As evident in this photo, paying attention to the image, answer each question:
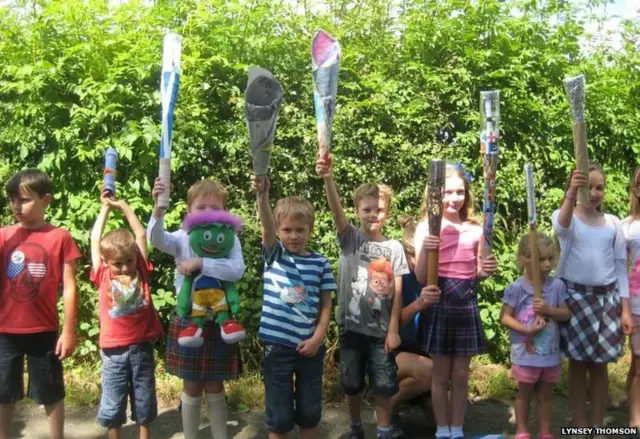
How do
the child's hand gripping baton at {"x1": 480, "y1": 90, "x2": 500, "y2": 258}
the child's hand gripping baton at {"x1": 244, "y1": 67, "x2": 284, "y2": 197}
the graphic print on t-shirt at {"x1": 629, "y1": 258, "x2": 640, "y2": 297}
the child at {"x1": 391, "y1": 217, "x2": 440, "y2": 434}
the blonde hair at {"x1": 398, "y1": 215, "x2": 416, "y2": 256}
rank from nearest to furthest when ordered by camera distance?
Result: the child's hand gripping baton at {"x1": 244, "y1": 67, "x2": 284, "y2": 197}
the child's hand gripping baton at {"x1": 480, "y1": 90, "x2": 500, "y2": 258}
the graphic print on t-shirt at {"x1": 629, "y1": 258, "x2": 640, "y2": 297}
the child at {"x1": 391, "y1": 217, "x2": 440, "y2": 434}
the blonde hair at {"x1": 398, "y1": 215, "x2": 416, "y2": 256}

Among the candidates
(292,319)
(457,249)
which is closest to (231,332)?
(292,319)

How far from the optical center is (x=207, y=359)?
11.5 feet

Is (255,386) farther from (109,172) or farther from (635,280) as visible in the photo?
(635,280)

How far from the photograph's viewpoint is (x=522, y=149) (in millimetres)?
5801

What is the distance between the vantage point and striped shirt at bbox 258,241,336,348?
3.43 m

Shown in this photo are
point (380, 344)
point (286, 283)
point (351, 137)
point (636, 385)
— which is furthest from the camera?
point (351, 137)

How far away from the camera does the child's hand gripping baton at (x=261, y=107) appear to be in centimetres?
325

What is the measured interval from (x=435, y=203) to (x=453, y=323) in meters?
0.71

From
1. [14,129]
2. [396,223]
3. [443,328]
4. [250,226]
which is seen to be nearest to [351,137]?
[396,223]

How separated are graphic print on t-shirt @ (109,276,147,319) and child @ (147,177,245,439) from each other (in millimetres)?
217

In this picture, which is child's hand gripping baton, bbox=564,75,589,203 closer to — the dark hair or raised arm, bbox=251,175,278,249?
raised arm, bbox=251,175,278,249

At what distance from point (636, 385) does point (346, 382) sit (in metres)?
1.73

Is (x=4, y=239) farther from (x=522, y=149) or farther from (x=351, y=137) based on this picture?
→ (x=522, y=149)

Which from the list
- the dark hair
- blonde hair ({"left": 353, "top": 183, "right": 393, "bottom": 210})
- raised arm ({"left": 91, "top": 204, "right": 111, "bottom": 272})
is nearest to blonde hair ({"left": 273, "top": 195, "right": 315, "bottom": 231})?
blonde hair ({"left": 353, "top": 183, "right": 393, "bottom": 210})
